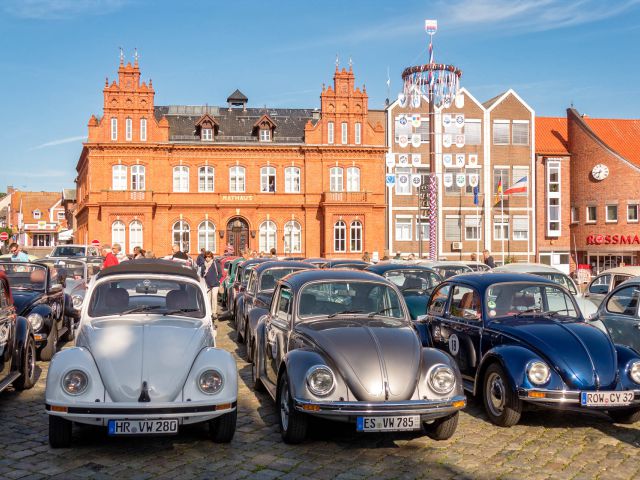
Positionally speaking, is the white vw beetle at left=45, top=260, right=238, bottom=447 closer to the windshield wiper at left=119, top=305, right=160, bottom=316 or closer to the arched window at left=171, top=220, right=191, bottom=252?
the windshield wiper at left=119, top=305, right=160, bottom=316

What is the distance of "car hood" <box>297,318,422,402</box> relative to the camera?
6.21 meters

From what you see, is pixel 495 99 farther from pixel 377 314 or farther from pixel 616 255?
pixel 377 314

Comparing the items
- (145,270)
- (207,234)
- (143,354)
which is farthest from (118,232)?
(143,354)

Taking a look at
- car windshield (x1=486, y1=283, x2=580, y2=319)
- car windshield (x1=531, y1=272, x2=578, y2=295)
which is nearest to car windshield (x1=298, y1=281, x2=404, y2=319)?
car windshield (x1=486, y1=283, x2=580, y2=319)

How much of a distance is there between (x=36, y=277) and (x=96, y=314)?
4.98 metres

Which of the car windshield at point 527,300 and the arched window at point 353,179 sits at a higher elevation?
the arched window at point 353,179

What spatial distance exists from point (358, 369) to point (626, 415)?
338 centimetres

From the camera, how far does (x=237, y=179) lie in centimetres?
4841

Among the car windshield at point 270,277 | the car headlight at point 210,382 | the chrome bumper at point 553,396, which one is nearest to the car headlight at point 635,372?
the chrome bumper at point 553,396

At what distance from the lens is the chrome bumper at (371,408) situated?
606 cm

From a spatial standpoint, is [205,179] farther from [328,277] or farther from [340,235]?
[328,277]

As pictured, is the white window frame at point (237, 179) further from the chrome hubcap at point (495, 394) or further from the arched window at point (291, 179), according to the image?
the chrome hubcap at point (495, 394)

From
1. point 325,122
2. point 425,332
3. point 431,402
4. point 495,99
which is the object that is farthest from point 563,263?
point 431,402

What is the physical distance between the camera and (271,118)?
49.6 meters
